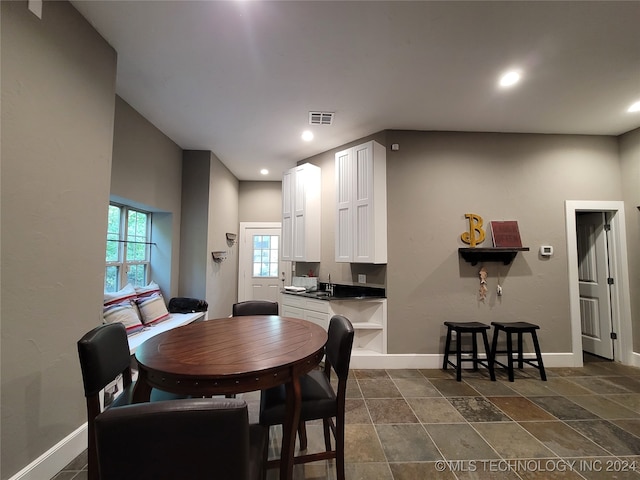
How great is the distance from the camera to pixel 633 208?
3.37 metres

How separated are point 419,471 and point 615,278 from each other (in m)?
3.76

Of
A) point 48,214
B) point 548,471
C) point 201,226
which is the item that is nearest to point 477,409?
point 548,471

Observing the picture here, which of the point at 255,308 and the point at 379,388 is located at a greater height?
the point at 255,308

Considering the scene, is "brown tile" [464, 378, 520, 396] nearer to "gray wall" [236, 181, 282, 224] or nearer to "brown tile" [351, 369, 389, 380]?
"brown tile" [351, 369, 389, 380]

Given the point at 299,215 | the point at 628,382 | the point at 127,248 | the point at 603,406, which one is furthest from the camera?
the point at 299,215

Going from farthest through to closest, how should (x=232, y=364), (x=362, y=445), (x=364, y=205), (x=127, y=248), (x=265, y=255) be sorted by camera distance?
1. (x=265, y=255)
2. (x=364, y=205)
3. (x=127, y=248)
4. (x=362, y=445)
5. (x=232, y=364)

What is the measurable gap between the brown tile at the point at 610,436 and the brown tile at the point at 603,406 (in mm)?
181

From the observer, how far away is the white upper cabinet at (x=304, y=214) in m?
4.07

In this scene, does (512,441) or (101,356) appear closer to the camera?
(101,356)

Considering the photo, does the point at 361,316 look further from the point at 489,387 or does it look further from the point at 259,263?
the point at 259,263

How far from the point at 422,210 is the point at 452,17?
2.00 m

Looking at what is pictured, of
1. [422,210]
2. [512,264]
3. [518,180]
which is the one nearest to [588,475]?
[512,264]

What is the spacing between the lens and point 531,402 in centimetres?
253

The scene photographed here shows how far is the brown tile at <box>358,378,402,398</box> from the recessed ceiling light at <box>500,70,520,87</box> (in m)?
3.09
